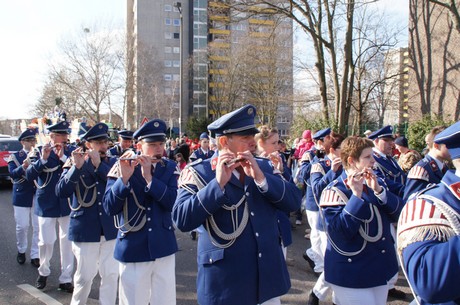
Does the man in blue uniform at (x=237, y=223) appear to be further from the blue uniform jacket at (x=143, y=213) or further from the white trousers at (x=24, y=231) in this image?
the white trousers at (x=24, y=231)

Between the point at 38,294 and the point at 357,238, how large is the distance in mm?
4590

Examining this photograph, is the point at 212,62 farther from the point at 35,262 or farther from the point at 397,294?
the point at 397,294

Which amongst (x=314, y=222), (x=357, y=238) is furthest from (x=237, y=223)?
(x=314, y=222)

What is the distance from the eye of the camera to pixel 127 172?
159 inches

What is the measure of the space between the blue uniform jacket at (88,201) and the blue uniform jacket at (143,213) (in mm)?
958

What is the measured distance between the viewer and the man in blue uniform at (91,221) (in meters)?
4.99

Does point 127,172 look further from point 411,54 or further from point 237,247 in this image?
point 411,54

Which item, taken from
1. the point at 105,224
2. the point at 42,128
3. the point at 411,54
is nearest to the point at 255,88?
the point at 411,54

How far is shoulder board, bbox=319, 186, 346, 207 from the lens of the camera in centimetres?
386

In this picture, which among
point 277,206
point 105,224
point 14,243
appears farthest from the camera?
point 14,243

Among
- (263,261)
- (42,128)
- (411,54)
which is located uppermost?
(411,54)

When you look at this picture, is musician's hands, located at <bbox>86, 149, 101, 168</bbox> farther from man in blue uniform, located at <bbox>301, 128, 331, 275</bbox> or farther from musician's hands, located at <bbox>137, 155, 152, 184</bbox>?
man in blue uniform, located at <bbox>301, 128, 331, 275</bbox>

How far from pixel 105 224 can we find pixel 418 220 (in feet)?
13.6

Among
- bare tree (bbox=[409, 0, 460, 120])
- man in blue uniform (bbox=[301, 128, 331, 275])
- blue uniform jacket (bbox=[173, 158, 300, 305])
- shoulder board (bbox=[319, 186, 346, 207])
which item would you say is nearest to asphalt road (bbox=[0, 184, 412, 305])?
man in blue uniform (bbox=[301, 128, 331, 275])
